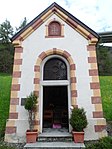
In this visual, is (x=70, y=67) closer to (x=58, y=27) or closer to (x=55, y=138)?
(x=58, y=27)

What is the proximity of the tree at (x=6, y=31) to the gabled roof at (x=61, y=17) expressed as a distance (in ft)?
111

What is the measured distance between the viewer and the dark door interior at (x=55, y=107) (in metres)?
10.8

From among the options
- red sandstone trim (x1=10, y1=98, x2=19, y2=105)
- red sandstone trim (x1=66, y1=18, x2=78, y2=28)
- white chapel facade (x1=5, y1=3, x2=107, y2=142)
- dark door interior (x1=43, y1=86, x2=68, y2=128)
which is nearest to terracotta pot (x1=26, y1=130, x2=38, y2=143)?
white chapel facade (x1=5, y1=3, x2=107, y2=142)

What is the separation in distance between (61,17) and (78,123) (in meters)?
5.34

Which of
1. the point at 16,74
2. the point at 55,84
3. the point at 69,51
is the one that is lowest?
the point at 55,84

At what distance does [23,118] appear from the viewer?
29.8 feet

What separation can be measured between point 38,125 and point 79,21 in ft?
17.6

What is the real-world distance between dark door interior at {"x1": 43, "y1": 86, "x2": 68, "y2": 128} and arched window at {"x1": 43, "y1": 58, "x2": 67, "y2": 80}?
1.53 metres

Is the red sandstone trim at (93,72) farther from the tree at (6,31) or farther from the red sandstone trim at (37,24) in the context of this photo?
the tree at (6,31)

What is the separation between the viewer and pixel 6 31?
4322cm

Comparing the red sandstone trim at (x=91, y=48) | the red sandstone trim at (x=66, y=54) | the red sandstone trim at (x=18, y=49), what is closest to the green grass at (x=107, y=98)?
the red sandstone trim at (x=91, y=48)

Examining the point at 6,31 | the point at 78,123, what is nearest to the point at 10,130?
the point at 78,123

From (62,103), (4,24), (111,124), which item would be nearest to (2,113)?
(62,103)

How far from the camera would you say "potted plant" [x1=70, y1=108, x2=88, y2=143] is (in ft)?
27.2
